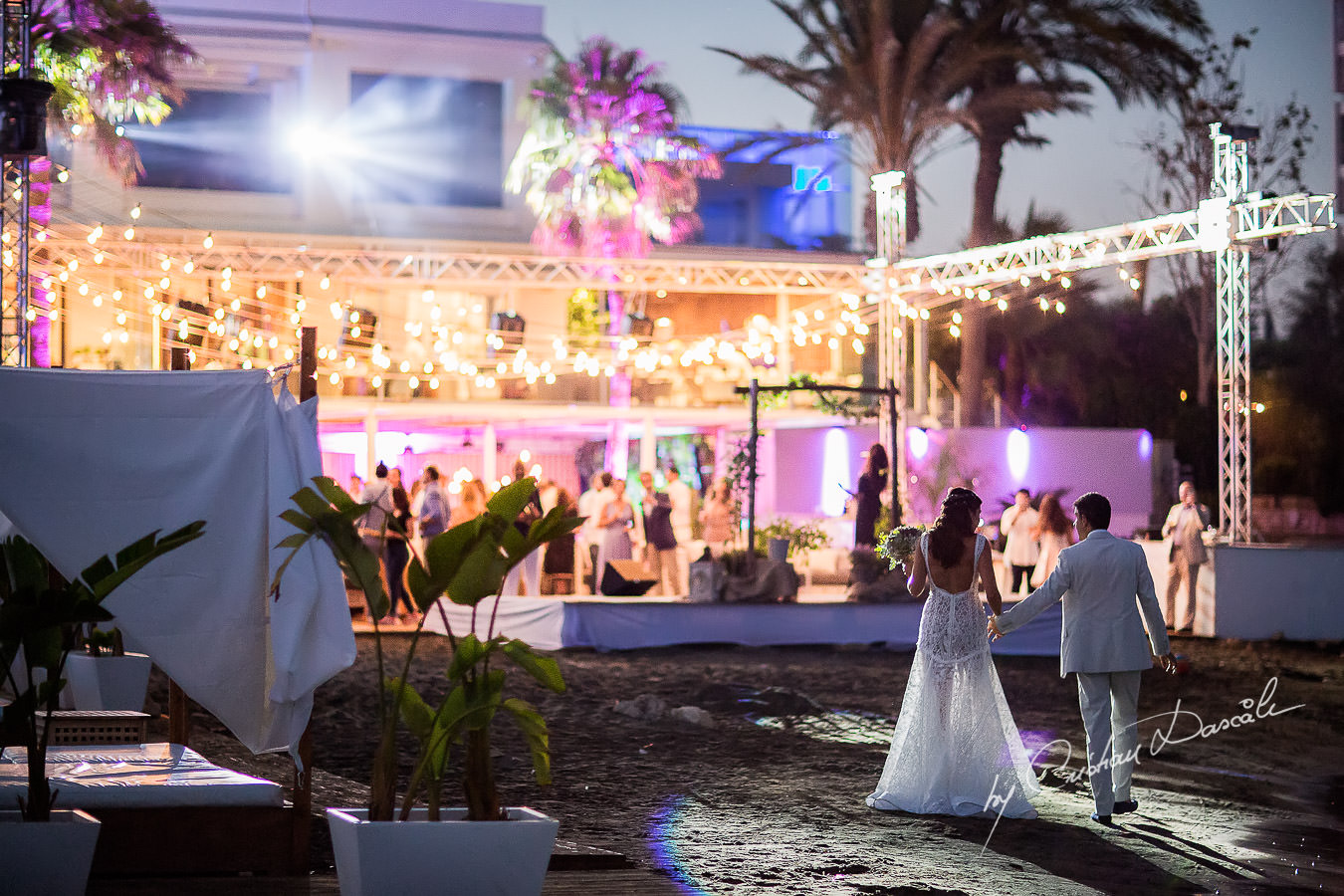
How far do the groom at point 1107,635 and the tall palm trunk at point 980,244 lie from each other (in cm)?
1985

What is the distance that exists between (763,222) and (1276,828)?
3449 centimetres

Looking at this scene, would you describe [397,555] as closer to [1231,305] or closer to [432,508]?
[432,508]

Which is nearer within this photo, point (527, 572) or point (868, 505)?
point (868, 505)

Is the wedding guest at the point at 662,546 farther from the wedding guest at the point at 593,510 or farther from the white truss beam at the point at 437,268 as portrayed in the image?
the white truss beam at the point at 437,268

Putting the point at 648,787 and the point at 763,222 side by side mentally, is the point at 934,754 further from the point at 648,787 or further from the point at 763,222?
the point at 763,222

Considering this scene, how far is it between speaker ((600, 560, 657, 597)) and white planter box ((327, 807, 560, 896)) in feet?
42.2

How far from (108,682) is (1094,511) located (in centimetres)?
617

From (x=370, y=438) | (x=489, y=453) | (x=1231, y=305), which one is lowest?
(x=489, y=453)

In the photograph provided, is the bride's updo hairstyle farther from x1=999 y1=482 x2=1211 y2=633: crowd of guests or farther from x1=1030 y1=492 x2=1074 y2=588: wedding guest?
x1=1030 y1=492 x2=1074 y2=588: wedding guest

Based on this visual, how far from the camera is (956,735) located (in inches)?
313

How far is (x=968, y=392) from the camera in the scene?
29.2 m

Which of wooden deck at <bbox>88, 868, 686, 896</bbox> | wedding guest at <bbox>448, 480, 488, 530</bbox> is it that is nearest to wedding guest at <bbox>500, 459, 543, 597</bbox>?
wedding guest at <bbox>448, 480, 488, 530</bbox>
